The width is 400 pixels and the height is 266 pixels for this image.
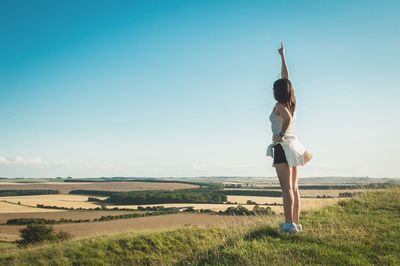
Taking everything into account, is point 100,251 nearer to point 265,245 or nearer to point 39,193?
point 265,245

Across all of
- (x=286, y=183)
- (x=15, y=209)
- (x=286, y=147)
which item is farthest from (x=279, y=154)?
(x=15, y=209)

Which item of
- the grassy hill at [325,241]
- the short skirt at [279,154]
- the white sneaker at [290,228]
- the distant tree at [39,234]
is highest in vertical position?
the short skirt at [279,154]

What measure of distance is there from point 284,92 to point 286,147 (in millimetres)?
1122

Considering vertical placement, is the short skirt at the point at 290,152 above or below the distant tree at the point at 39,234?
above

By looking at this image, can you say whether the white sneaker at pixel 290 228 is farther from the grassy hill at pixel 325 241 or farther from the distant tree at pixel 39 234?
the distant tree at pixel 39 234

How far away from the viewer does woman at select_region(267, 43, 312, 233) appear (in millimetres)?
7656

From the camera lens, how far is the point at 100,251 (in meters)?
24.2

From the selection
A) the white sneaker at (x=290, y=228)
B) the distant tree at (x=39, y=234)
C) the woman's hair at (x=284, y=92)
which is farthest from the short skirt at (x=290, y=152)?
the distant tree at (x=39, y=234)

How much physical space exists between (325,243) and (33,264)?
62.4 feet

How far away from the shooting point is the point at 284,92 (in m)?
7.83

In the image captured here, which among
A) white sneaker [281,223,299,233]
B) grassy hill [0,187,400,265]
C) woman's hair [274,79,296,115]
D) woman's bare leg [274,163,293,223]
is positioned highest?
woman's hair [274,79,296,115]

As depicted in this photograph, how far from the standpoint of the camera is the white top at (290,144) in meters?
7.61

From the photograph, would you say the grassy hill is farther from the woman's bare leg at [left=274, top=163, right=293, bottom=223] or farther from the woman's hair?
the woman's hair

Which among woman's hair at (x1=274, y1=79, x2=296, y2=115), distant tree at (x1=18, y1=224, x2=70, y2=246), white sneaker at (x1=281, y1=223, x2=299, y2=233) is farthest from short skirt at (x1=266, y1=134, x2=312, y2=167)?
distant tree at (x1=18, y1=224, x2=70, y2=246)
